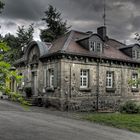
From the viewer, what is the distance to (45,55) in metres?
→ 24.6

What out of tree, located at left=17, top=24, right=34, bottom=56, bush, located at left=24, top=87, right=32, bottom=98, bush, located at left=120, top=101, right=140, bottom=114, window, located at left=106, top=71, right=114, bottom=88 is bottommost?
bush, located at left=120, top=101, right=140, bottom=114

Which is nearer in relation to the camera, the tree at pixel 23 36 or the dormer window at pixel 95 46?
the dormer window at pixel 95 46

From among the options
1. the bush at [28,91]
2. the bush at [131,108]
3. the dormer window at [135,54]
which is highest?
the dormer window at [135,54]

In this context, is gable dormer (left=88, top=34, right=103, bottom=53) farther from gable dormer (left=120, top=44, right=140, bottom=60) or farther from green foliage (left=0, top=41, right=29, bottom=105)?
green foliage (left=0, top=41, right=29, bottom=105)

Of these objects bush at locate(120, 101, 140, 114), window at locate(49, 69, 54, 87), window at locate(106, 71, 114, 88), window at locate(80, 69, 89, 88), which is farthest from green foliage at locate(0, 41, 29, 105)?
window at locate(106, 71, 114, 88)

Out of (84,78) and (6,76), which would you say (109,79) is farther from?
(6,76)

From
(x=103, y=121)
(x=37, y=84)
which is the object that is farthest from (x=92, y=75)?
(x=103, y=121)

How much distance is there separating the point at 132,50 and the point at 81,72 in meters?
7.31

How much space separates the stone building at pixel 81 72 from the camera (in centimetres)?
2302

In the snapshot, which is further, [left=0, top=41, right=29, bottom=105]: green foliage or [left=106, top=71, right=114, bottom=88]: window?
[left=106, top=71, right=114, bottom=88]: window

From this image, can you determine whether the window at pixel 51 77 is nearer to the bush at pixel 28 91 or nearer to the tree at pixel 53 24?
the bush at pixel 28 91

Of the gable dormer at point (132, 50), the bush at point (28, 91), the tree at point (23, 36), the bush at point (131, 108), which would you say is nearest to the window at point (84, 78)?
the bush at point (131, 108)

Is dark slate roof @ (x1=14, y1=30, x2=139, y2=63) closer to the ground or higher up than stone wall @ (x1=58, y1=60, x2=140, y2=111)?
higher up

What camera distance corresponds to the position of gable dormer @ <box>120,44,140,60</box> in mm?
28400
